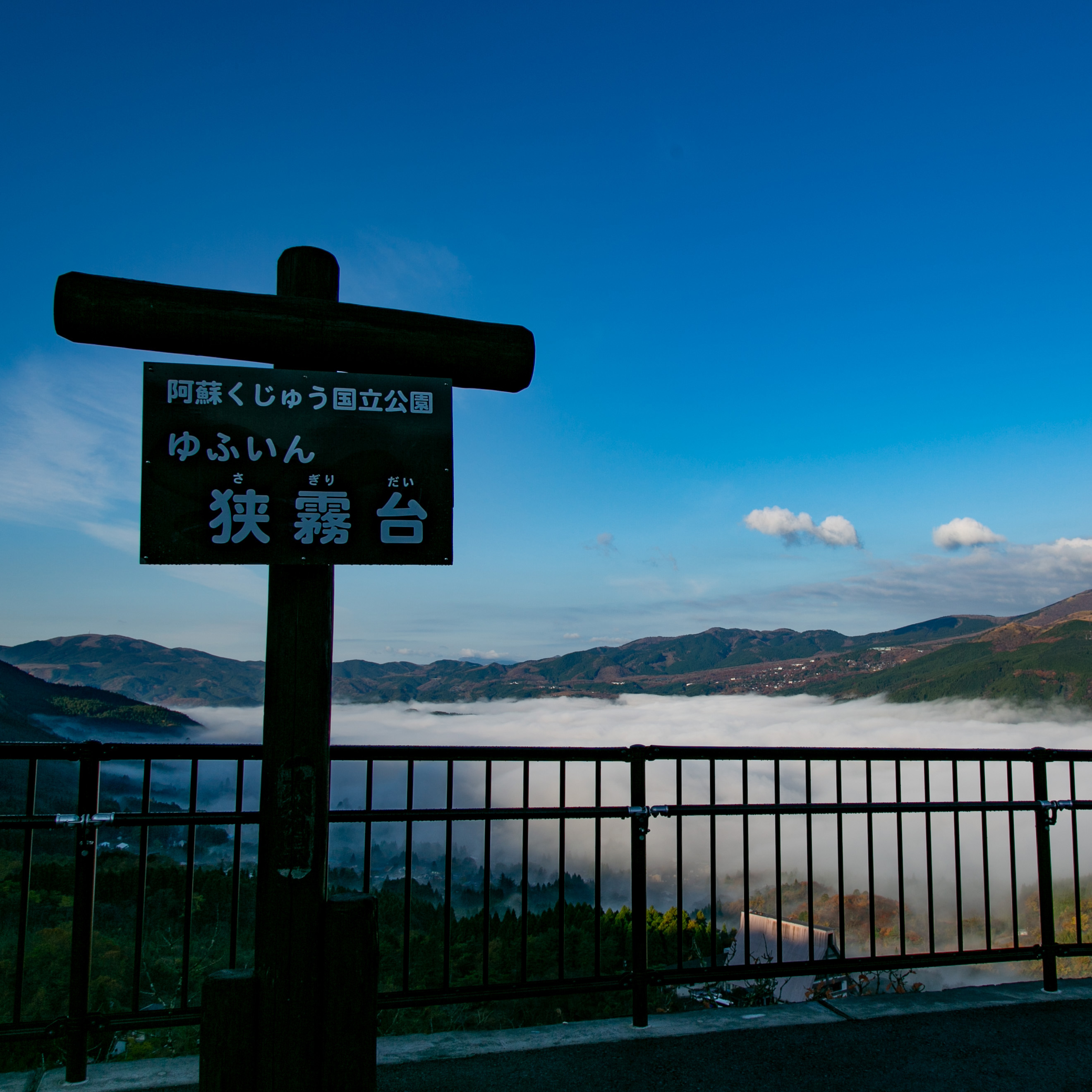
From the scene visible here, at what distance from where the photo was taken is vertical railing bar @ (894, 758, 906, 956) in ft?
13.6

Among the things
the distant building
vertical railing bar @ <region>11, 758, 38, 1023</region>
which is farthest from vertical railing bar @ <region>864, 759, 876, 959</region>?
vertical railing bar @ <region>11, 758, 38, 1023</region>

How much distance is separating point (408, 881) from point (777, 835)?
6.46 feet

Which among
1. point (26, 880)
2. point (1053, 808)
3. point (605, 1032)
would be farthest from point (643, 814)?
point (26, 880)

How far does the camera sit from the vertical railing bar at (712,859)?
151 inches

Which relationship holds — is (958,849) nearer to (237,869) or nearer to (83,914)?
(237,869)

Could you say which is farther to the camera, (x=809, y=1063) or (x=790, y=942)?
(x=790, y=942)

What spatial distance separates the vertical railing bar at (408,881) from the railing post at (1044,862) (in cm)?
373

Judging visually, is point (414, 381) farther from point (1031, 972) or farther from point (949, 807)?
point (1031, 972)

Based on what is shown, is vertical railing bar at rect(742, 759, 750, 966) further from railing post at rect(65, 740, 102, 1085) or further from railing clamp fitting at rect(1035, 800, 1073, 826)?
railing post at rect(65, 740, 102, 1085)

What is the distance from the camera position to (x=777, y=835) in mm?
4039

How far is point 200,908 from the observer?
37.9 feet

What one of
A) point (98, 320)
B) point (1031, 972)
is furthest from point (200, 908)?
point (1031, 972)

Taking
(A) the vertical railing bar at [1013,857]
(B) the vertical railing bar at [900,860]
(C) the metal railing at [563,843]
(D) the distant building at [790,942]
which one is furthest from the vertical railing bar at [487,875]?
(D) the distant building at [790,942]

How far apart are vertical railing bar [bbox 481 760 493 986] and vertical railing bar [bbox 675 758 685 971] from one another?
0.94 m
